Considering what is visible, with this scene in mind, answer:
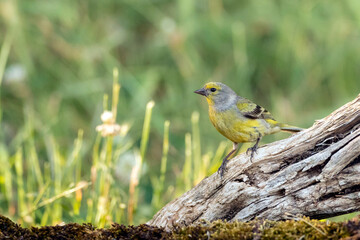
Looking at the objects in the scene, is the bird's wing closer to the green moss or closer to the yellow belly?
the yellow belly

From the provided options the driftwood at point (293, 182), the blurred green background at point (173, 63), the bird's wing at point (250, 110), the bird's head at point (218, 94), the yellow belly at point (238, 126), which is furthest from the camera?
the blurred green background at point (173, 63)

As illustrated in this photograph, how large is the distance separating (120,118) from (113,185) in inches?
88.8

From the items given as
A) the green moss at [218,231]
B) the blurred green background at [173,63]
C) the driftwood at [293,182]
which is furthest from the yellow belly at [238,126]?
the blurred green background at [173,63]

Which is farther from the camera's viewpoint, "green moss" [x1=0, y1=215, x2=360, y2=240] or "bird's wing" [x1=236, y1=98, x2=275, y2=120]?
"bird's wing" [x1=236, y1=98, x2=275, y2=120]

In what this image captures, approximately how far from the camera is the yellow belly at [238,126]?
12.5 ft

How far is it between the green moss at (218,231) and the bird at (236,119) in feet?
4.20

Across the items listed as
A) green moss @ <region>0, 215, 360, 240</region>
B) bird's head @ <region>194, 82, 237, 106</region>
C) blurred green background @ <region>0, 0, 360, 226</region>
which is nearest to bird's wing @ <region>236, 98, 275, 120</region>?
bird's head @ <region>194, 82, 237, 106</region>

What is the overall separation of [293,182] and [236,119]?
3.92 feet

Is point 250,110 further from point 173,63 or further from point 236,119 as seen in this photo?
point 173,63

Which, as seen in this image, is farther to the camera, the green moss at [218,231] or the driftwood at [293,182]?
the driftwood at [293,182]

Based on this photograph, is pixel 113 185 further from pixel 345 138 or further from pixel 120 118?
pixel 120 118

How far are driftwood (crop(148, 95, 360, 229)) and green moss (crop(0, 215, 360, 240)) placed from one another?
0.85 ft

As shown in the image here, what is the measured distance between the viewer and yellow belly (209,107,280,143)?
12.5 ft

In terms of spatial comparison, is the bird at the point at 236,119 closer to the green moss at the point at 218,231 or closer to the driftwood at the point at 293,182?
the driftwood at the point at 293,182
